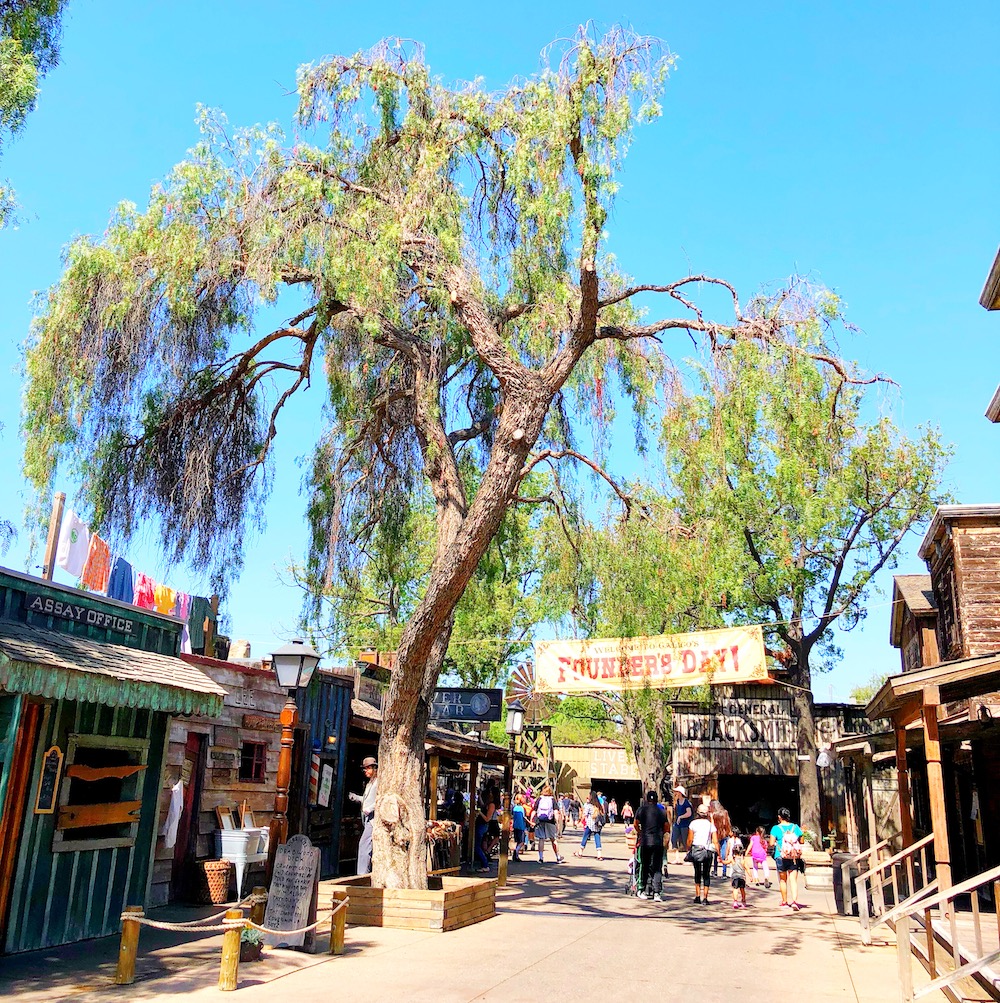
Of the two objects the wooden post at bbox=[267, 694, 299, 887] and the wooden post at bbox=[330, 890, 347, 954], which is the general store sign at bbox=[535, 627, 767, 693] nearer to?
the wooden post at bbox=[330, 890, 347, 954]

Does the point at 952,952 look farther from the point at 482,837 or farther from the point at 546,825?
the point at 546,825

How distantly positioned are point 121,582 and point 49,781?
12.9 feet

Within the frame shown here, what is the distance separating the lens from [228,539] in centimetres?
1338

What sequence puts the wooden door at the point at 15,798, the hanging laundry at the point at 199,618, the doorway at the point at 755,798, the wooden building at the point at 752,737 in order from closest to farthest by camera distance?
the wooden door at the point at 15,798
the hanging laundry at the point at 199,618
the wooden building at the point at 752,737
the doorway at the point at 755,798

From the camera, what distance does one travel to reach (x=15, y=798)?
8.48 meters

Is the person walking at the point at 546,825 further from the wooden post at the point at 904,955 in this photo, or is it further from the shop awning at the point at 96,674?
the wooden post at the point at 904,955

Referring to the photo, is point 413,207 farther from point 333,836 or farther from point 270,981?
point 333,836

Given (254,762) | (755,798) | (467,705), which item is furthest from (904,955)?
(755,798)

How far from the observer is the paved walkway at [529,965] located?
7395mm

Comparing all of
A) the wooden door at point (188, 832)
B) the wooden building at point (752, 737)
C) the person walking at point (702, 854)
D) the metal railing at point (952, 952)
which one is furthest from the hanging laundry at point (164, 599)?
the wooden building at point (752, 737)

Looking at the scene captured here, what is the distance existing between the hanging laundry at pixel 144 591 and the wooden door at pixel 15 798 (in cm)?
413

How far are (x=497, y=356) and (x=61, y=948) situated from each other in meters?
7.85

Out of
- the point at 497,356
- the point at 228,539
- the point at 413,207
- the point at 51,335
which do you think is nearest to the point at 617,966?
the point at 497,356

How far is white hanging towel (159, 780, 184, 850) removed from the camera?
38.1 ft
